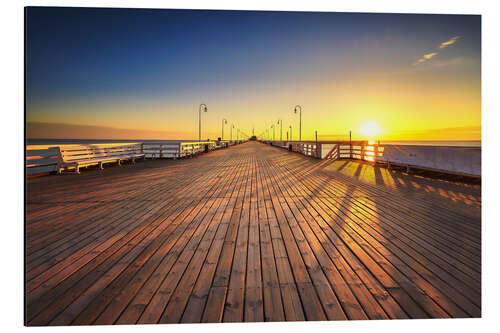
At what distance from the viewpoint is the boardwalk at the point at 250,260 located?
1647mm

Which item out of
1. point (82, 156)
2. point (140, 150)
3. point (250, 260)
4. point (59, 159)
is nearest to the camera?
point (250, 260)

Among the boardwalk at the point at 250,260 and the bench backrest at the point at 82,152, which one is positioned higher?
the bench backrest at the point at 82,152

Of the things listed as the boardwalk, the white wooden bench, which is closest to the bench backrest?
the white wooden bench

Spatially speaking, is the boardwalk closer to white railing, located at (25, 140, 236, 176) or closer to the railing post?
the railing post

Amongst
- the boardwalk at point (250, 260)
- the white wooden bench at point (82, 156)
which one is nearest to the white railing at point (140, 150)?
the white wooden bench at point (82, 156)

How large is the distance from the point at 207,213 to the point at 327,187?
10.6 feet

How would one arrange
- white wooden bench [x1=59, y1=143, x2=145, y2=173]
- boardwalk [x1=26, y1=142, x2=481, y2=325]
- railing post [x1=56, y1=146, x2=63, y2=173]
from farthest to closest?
white wooden bench [x1=59, y1=143, x2=145, y2=173], railing post [x1=56, y1=146, x2=63, y2=173], boardwalk [x1=26, y1=142, x2=481, y2=325]

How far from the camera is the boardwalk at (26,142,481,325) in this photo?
1647mm

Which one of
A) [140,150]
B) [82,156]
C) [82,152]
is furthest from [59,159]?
[140,150]

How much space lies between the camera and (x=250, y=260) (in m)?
2.24

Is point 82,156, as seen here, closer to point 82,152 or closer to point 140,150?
point 82,152

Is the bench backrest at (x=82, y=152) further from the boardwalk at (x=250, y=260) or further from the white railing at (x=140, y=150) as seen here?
the boardwalk at (x=250, y=260)

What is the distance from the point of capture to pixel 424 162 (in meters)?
6.93

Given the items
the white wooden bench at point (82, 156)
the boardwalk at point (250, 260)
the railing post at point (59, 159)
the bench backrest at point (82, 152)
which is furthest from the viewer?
the bench backrest at point (82, 152)
